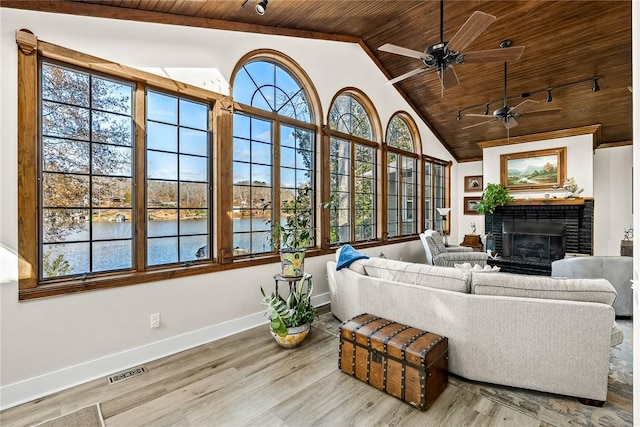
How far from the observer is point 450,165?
26.2ft

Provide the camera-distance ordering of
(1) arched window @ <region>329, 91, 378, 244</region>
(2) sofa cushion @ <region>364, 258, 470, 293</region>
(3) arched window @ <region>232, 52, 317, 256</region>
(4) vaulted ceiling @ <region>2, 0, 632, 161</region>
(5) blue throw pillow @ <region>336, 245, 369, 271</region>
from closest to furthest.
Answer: (2) sofa cushion @ <region>364, 258, 470, 293</region> < (4) vaulted ceiling @ <region>2, 0, 632, 161</region> < (5) blue throw pillow @ <region>336, 245, 369, 271</region> < (3) arched window @ <region>232, 52, 317, 256</region> < (1) arched window @ <region>329, 91, 378, 244</region>

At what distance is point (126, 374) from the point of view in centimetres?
251

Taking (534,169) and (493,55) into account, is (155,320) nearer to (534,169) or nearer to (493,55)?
(493,55)

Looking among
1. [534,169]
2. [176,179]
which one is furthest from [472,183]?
[176,179]

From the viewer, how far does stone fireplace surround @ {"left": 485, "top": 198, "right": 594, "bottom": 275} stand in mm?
6059

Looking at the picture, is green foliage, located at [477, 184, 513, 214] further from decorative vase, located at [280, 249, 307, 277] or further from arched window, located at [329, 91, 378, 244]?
decorative vase, located at [280, 249, 307, 277]

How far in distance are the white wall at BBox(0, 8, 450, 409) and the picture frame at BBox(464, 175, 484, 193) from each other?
20.1 feet

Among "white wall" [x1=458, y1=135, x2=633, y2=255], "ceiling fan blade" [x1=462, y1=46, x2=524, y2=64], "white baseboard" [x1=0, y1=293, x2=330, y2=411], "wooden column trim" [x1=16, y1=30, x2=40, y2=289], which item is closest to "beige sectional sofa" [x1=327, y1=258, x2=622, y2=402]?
"white baseboard" [x1=0, y1=293, x2=330, y2=411]

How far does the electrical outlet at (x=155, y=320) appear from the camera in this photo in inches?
109

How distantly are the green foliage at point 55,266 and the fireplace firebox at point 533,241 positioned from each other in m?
7.50

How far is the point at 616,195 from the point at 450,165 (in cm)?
333

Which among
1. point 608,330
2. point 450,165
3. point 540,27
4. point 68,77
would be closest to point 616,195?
point 450,165

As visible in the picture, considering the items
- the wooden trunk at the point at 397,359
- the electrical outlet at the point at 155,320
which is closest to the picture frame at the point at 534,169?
the wooden trunk at the point at 397,359

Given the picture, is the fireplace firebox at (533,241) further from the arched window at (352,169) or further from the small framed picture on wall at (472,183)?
the arched window at (352,169)
